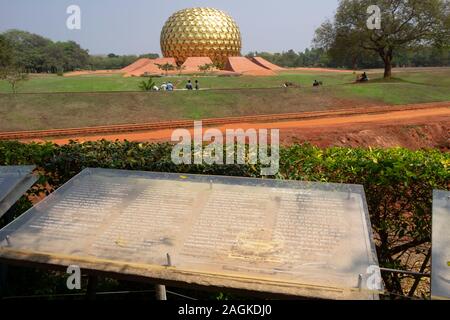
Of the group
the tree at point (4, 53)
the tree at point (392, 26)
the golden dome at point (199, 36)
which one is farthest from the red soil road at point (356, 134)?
the golden dome at point (199, 36)

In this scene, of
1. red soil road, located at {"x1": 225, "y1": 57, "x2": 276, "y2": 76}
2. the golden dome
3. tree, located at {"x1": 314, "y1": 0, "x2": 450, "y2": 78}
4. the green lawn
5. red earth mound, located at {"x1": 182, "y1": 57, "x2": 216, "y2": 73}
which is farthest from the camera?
the golden dome

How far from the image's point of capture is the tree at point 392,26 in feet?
85.8

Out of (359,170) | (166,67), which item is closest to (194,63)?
(166,67)

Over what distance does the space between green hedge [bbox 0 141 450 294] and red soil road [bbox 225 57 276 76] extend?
31.1 metres

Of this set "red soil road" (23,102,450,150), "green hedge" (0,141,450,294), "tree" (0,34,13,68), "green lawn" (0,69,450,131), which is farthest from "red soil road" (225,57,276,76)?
"green hedge" (0,141,450,294)

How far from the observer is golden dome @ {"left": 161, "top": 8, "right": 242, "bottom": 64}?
133 ft

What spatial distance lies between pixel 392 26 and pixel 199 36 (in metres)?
19.9

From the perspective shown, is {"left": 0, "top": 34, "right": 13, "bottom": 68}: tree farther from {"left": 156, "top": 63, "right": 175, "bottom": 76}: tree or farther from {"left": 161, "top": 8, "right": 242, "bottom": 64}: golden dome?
{"left": 161, "top": 8, "right": 242, "bottom": 64}: golden dome

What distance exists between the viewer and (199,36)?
40.4 m

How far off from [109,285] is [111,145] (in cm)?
197

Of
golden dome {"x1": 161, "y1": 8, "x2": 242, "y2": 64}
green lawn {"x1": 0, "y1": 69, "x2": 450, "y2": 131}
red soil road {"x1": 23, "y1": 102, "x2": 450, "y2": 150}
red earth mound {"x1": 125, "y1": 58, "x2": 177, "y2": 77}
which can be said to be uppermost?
golden dome {"x1": 161, "y1": 8, "x2": 242, "y2": 64}

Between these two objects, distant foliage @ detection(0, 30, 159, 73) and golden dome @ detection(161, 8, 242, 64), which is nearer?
golden dome @ detection(161, 8, 242, 64)

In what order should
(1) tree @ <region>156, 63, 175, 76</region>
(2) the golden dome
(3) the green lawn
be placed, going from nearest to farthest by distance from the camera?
1. (3) the green lawn
2. (1) tree @ <region>156, 63, 175, 76</region>
3. (2) the golden dome
